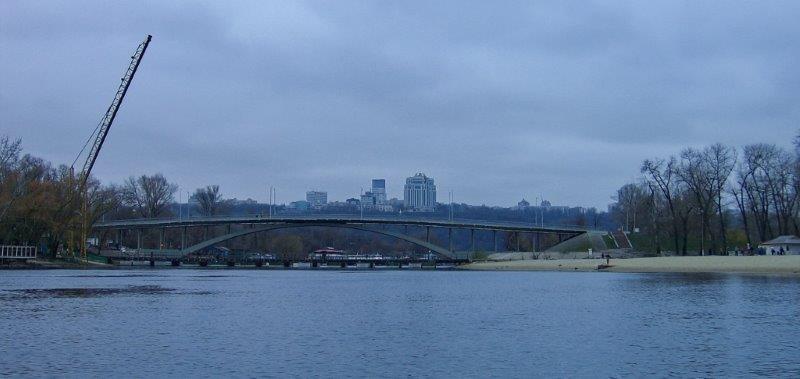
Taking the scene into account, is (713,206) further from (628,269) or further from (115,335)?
(115,335)

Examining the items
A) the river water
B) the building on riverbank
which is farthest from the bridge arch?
the river water

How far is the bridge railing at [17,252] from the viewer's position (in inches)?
3561

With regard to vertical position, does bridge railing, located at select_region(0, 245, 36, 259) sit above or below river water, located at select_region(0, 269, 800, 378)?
above

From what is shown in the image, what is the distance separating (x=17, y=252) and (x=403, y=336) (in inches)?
3211

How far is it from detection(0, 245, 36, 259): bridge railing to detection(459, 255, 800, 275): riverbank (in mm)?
61321

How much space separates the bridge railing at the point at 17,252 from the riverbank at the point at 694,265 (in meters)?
61.3

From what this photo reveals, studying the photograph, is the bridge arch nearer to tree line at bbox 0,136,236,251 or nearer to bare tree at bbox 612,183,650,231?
tree line at bbox 0,136,236,251

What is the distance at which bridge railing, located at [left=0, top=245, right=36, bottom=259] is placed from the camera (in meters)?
90.4

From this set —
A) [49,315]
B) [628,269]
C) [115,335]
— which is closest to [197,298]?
[49,315]

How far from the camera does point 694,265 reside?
77.8 m

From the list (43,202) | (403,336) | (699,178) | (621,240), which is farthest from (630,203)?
(403,336)

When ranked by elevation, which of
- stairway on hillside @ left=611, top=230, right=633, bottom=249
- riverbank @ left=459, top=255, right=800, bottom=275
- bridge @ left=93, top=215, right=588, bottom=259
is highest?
bridge @ left=93, top=215, right=588, bottom=259

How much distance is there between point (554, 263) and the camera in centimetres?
10281

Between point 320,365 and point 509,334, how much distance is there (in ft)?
26.9
